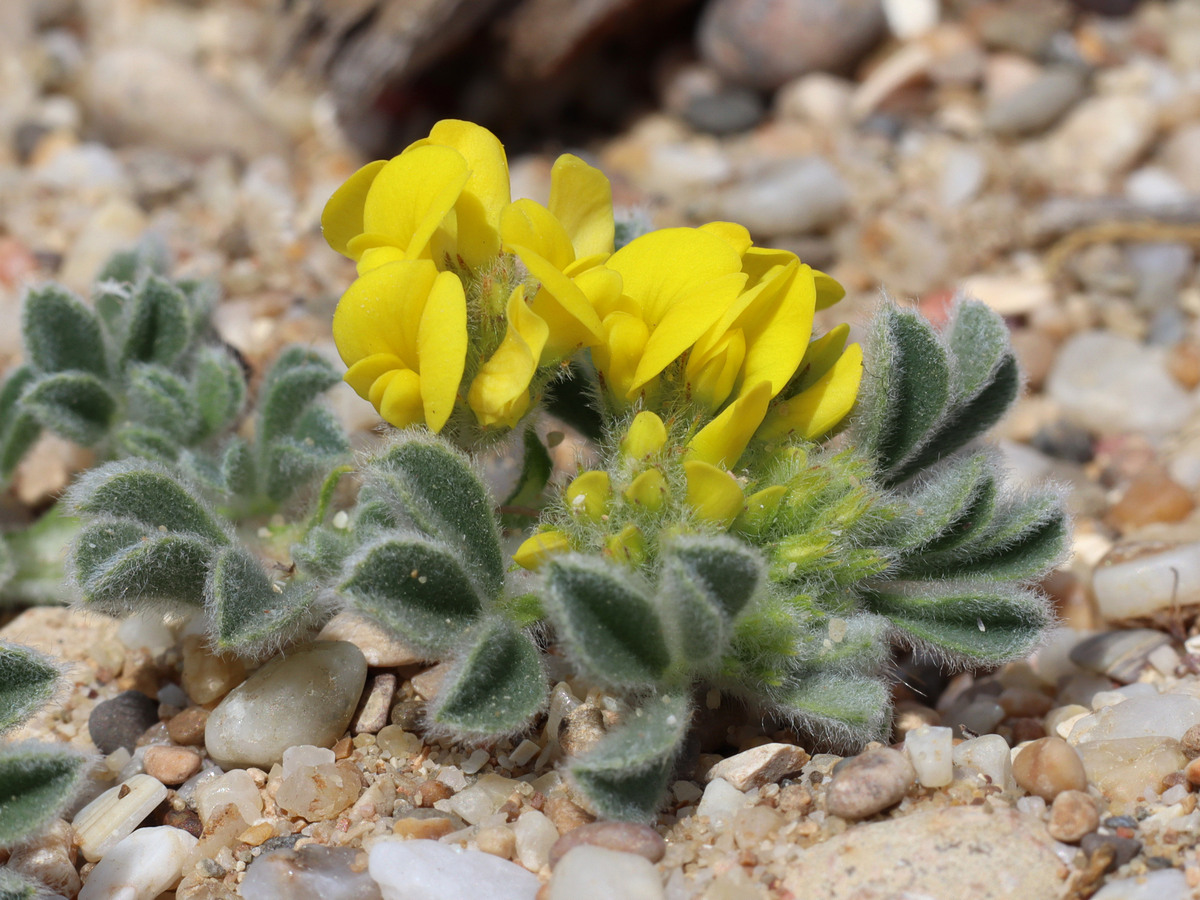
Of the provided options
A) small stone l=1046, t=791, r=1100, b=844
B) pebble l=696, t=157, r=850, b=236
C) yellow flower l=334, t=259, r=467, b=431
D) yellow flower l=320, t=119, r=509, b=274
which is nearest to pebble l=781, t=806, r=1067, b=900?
small stone l=1046, t=791, r=1100, b=844

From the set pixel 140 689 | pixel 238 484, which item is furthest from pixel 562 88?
pixel 140 689

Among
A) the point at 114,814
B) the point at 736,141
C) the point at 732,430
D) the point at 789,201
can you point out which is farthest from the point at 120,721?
the point at 736,141

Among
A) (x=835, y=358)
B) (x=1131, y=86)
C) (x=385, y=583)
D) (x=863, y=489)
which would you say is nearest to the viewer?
(x=385, y=583)

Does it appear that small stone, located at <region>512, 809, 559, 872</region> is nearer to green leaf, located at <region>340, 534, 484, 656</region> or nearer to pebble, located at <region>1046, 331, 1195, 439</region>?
green leaf, located at <region>340, 534, 484, 656</region>

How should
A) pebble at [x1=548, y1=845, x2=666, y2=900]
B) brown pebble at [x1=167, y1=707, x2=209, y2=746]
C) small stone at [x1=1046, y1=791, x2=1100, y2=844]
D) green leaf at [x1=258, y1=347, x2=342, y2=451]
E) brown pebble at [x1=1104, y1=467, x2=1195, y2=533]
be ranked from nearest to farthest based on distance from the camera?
1. pebble at [x1=548, y1=845, x2=666, y2=900]
2. small stone at [x1=1046, y1=791, x2=1100, y2=844]
3. brown pebble at [x1=167, y1=707, x2=209, y2=746]
4. green leaf at [x1=258, y1=347, x2=342, y2=451]
5. brown pebble at [x1=1104, y1=467, x2=1195, y2=533]

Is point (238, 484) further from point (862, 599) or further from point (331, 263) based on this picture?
point (331, 263)

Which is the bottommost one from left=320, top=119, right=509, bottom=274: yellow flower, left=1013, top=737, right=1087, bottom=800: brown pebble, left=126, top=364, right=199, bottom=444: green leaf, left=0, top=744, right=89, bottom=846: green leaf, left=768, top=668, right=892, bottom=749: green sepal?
left=1013, top=737, right=1087, bottom=800: brown pebble
